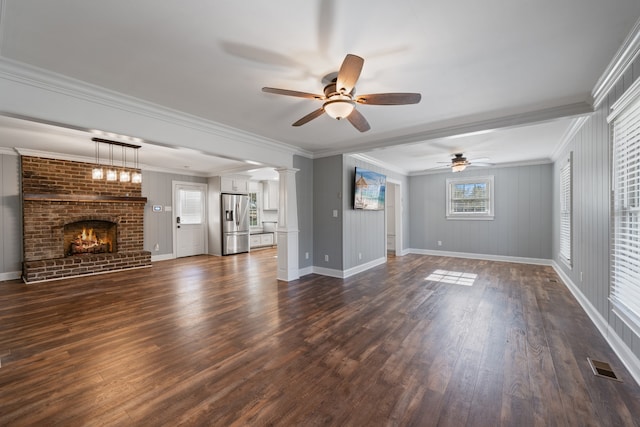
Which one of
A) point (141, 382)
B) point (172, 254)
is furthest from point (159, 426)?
point (172, 254)

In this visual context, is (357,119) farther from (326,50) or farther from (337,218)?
(337,218)

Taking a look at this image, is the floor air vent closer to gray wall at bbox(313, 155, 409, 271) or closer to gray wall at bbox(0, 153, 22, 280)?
gray wall at bbox(313, 155, 409, 271)

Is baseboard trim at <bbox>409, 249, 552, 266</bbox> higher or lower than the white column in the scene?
lower

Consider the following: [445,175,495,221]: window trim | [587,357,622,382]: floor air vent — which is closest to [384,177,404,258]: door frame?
[445,175,495,221]: window trim

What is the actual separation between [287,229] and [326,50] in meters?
3.45

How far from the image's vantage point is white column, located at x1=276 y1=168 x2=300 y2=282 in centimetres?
515

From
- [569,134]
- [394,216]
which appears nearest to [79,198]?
[394,216]

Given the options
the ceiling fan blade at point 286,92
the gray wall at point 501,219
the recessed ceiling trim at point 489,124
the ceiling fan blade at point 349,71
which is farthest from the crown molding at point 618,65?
the gray wall at point 501,219

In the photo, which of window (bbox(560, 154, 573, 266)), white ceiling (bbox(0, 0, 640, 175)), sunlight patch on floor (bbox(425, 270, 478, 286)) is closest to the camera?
white ceiling (bbox(0, 0, 640, 175))

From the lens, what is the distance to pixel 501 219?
696 cm

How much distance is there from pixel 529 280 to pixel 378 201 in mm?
3188

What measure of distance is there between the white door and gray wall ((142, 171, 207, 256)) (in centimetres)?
17

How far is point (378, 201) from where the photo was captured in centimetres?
632

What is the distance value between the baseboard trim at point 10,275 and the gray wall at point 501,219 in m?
9.18
